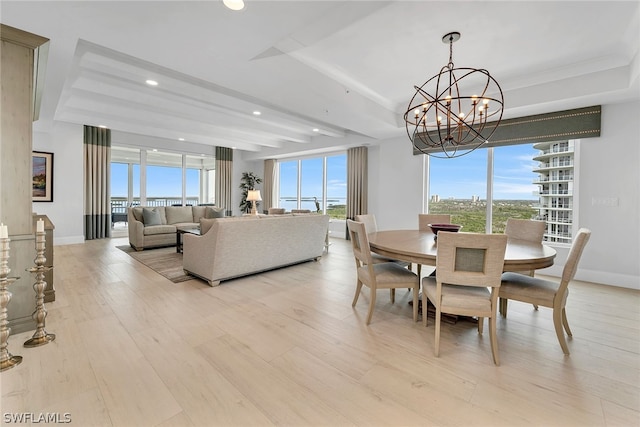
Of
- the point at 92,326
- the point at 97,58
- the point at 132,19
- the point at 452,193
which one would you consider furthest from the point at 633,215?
the point at 97,58

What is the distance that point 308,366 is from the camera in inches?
72.7

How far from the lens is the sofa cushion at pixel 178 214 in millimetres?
6434

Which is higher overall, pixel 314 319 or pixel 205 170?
pixel 205 170

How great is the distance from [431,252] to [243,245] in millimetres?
2332

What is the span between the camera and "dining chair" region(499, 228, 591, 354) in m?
2.00

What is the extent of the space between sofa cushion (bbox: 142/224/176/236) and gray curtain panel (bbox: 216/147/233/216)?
2.98 meters

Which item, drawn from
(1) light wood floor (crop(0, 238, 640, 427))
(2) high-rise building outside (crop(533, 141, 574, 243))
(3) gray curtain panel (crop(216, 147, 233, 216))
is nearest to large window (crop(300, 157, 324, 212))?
(3) gray curtain panel (crop(216, 147, 233, 216))

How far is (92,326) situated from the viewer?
2.33 meters

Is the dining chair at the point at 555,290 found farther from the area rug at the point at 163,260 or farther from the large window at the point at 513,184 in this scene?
the area rug at the point at 163,260

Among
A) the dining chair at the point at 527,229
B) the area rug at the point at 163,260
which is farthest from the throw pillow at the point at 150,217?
the dining chair at the point at 527,229

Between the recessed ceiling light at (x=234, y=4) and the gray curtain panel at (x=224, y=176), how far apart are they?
722cm

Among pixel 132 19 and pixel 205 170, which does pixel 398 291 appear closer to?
pixel 132 19

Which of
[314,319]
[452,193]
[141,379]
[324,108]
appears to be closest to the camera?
[141,379]

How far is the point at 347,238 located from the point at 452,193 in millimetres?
2913
